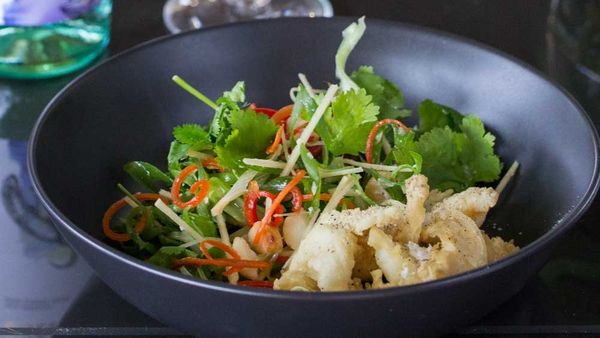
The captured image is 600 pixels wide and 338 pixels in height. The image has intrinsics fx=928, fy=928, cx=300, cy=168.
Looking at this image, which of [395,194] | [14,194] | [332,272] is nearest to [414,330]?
[332,272]

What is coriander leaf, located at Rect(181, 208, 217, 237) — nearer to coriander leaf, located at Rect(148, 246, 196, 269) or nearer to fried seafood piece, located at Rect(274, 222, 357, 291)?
coriander leaf, located at Rect(148, 246, 196, 269)

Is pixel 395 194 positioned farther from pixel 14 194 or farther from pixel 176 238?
pixel 14 194

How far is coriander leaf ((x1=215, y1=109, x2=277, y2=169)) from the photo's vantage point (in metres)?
1.09

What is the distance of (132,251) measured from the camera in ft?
3.47

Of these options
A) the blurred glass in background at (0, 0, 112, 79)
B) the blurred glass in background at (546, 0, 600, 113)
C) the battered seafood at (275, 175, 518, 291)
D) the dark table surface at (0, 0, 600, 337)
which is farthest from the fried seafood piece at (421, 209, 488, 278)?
the blurred glass in background at (0, 0, 112, 79)

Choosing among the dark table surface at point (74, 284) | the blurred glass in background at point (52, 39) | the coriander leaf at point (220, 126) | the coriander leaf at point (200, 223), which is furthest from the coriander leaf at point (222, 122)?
the blurred glass in background at point (52, 39)

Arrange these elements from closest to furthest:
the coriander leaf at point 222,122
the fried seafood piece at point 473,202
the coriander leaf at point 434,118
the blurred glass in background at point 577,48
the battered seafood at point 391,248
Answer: the battered seafood at point 391,248 → the fried seafood piece at point 473,202 → the coriander leaf at point 222,122 → the coriander leaf at point 434,118 → the blurred glass in background at point 577,48

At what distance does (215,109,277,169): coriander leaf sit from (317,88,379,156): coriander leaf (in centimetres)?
8

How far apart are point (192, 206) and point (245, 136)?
0.35 feet

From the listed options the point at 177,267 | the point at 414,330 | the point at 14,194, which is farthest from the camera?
the point at 14,194

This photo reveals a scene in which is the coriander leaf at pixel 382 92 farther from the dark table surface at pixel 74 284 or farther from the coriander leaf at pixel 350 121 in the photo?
the dark table surface at pixel 74 284

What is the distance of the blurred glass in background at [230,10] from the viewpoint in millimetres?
1762

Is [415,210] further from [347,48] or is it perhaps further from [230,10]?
[230,10]

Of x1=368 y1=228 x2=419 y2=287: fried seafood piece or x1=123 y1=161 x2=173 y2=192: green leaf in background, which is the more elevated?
x1=368 y1=228 x2=419 y2=287: fried seafood piece
